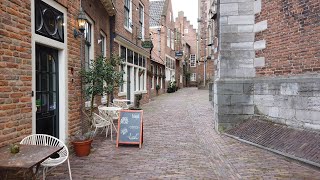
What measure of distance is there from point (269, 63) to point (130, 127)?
4283 mm

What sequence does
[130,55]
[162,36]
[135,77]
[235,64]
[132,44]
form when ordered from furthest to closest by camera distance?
[162,36]
[135,77]
[130,55]
[132,44]
[235,64]

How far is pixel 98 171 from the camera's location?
4.70 meters

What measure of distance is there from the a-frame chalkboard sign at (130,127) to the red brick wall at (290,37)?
154 inches

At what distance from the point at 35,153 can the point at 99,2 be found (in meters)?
7.15

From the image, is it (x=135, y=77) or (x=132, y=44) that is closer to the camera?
(x=132, y=44)

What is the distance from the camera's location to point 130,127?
661 cm

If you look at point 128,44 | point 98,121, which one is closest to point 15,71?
point 98,121

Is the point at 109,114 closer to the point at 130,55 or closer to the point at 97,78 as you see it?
Answer: the point at 97,78

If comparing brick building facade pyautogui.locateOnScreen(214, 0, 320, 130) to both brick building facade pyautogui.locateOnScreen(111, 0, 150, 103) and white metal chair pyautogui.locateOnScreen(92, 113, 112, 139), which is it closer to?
white metal chair pyautogui.locateOnScreen(92, 113, 112, 139)

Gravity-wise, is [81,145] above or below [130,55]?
below

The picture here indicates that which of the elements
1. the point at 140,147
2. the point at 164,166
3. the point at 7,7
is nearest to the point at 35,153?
the point at 7,7

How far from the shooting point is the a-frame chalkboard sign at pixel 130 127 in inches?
256

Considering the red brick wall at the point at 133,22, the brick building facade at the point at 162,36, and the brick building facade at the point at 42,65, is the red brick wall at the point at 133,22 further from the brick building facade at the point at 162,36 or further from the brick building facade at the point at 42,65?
the brick building facade at the point at 162,36

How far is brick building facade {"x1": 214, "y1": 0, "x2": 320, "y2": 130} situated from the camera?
6.22m
